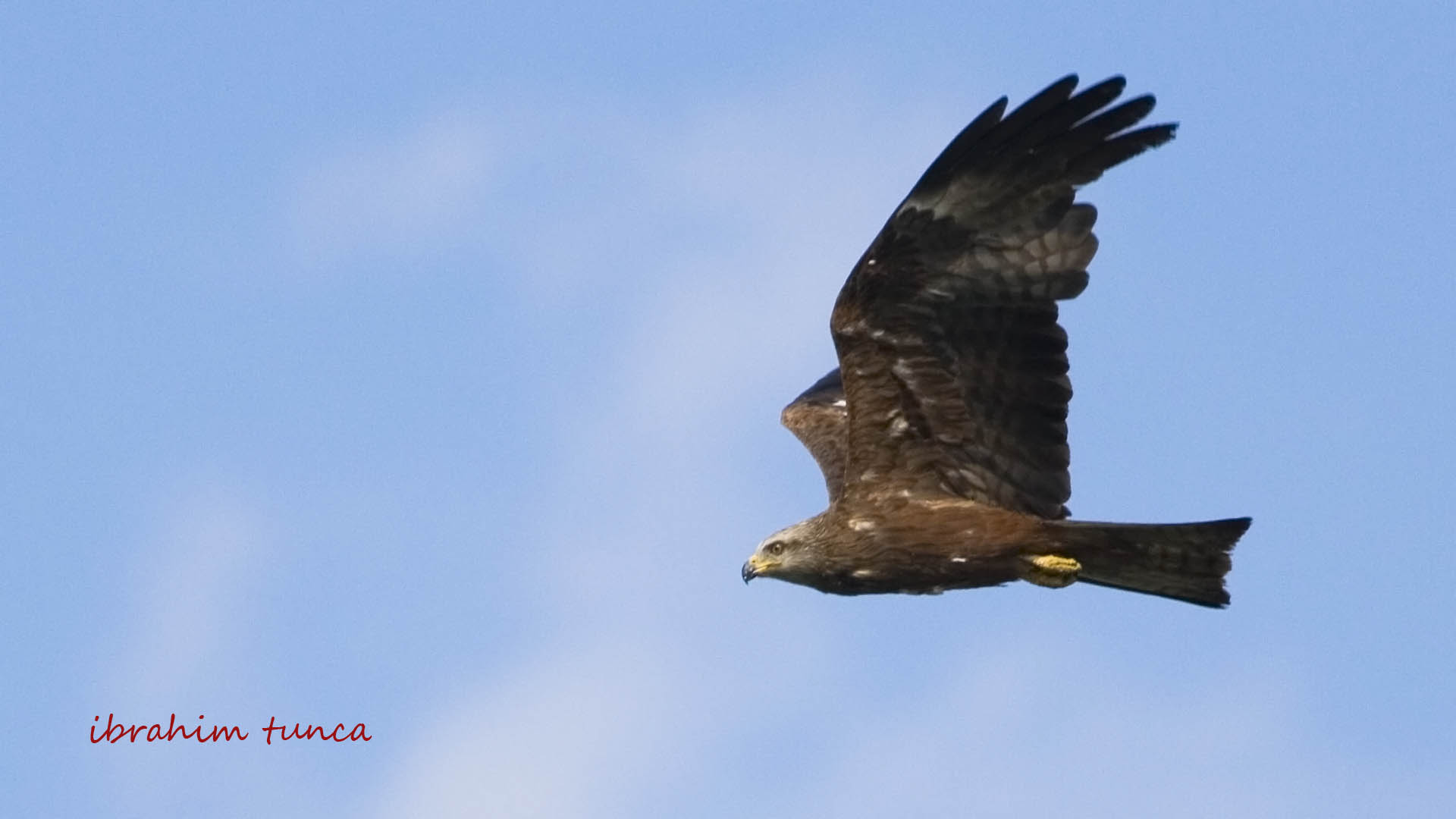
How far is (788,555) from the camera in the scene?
1489 centimetres

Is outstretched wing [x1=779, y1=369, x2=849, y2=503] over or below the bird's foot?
over

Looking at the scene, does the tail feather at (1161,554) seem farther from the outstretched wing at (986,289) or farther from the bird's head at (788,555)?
the bird's head at (788,555)

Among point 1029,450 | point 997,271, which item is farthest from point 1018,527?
point 997,271

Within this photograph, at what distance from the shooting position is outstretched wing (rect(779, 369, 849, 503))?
16.5 meters

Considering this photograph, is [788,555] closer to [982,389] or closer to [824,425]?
[982,389]

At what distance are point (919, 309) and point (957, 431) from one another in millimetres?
723

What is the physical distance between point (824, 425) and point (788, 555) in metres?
2.46

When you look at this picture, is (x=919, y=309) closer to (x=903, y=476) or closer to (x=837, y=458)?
(x=903, y=476)

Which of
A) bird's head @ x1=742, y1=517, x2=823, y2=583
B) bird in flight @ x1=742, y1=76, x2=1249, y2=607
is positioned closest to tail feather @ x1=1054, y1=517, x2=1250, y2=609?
bird in flight @ x1=742, y1=76, x2=1249, y2=607

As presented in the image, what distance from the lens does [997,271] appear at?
47.6 feet

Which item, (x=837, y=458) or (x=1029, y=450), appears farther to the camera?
(x=837, y=458)

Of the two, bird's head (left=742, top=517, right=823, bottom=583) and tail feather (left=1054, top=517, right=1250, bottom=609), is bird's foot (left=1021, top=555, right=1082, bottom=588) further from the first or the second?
bird's head (left=742, top=517, right=823, bottom=583)

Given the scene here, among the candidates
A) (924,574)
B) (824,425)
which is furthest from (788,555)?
(824,425)

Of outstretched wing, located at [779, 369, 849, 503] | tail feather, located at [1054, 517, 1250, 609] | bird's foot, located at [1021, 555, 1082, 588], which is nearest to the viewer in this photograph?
tail feather, located at [1054, 517, 1250, 609]
